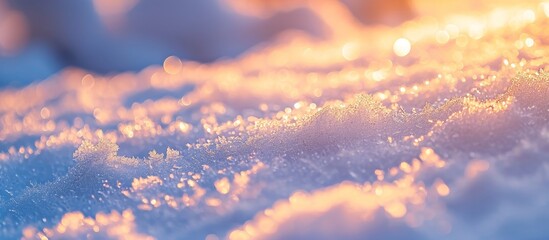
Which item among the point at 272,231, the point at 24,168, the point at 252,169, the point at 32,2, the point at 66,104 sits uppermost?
the point at 32,2

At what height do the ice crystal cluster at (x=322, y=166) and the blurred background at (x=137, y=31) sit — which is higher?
the blurred background at (x=137, y=31)

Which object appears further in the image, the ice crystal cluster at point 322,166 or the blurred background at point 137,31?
the blurred background at point 137,31

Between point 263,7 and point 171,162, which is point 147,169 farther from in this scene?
point 263,7

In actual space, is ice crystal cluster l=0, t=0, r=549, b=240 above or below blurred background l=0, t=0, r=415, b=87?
below

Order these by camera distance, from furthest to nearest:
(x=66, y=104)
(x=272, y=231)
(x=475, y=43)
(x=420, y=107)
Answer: (x=66, y=104), (x=475, y=43), (x=420, y=107), (x=272, y=231)

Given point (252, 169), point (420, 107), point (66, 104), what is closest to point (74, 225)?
point (252, 169)
